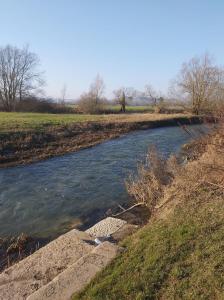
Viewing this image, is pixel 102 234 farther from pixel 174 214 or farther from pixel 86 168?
pixel 86 168

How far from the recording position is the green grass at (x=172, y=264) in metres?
4.43

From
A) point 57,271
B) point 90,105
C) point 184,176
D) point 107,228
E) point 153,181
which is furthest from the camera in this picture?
point 90,105

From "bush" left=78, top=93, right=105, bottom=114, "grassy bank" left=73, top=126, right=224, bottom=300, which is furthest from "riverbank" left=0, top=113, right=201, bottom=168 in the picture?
"bush" left=78, top=93, right=105, bottom=114

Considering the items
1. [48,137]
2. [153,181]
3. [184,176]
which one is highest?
[184,176]

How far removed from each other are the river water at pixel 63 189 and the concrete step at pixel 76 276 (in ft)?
10.1

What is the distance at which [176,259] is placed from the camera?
5102 millimetres

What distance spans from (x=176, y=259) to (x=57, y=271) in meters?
2.03

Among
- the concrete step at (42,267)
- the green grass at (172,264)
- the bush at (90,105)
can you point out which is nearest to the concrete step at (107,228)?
the concrete step at (42,267)

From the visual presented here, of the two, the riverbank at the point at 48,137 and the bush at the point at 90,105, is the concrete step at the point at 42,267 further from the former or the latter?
the bush at the point at 90,105

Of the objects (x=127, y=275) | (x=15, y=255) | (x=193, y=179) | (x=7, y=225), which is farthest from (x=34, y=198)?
(x=127, y=275)

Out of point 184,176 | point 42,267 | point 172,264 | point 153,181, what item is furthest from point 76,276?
point 153,181

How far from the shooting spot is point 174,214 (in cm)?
679

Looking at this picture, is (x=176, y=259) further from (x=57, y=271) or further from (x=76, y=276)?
(x=57, y=271)

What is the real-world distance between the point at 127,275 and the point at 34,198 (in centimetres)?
706
